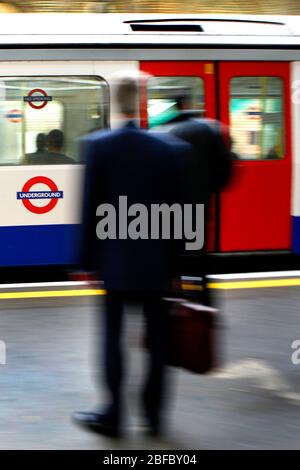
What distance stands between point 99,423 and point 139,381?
1.05 meters

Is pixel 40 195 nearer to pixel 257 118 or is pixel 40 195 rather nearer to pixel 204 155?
pixel 257 118

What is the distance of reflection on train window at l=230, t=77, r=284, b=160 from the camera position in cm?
934

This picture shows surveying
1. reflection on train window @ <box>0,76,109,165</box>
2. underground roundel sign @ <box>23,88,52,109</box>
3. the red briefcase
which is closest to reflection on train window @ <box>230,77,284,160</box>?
reflection on train window @ <box>0,76,109,165</box>

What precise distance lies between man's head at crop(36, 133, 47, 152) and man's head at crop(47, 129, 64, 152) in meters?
0.04

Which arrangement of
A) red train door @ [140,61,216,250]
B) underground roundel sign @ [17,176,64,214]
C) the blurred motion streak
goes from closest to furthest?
1. underground roundel sign @ [17,176,64,214]
2. red train door @ [140,61,216,250]
3. the blurred motion streak

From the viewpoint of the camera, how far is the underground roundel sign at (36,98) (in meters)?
8.84

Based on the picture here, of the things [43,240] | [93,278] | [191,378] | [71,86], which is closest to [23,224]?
[43,240]

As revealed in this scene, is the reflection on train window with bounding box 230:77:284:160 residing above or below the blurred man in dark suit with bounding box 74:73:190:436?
above

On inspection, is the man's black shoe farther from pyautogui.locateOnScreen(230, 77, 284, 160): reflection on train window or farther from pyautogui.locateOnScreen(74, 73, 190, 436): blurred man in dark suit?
pyautogui.locateOnScreen(230, 77, 284, 160): reflection on train window

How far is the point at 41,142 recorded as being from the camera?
8.90 metres

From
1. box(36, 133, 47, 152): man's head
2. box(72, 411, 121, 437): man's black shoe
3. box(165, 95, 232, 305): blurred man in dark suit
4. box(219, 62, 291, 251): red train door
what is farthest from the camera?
box(219, 62, 291, 251): red train door

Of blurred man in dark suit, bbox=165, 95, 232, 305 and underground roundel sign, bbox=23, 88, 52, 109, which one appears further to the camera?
underground roundel sign, bbox=23, 88, 52, 109

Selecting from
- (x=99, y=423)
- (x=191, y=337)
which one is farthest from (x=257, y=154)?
(x=99, y=423)
